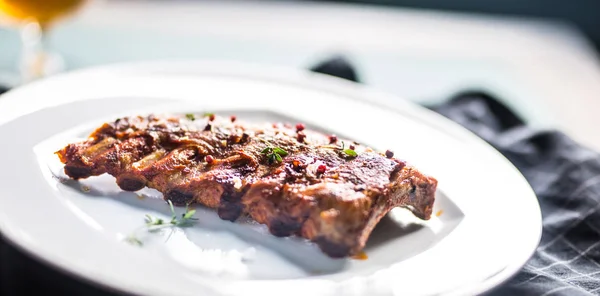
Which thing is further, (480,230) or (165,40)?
(165,40)

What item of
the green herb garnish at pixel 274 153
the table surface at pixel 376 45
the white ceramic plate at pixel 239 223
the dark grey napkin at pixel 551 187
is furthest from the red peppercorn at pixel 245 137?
the table surface at pixel 376 45

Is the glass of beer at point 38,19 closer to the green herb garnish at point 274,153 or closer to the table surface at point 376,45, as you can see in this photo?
the table surface at point 376,45

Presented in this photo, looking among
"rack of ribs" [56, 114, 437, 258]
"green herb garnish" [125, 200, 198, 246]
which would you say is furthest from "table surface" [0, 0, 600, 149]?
"green herb garnish" [125, 200, 198, 246]

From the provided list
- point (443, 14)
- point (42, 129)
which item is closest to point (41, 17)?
point (42, 129)

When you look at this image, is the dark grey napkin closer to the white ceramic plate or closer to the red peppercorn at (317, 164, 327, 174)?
the white ceramic plate

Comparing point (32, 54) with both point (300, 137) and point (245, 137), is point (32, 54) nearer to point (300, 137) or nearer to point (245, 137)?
point (245, 137)

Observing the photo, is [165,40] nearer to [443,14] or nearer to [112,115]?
[112,115]
